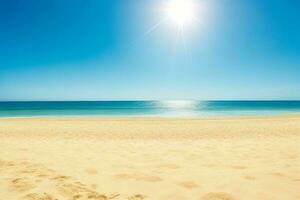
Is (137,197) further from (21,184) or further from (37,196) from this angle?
(21,184)

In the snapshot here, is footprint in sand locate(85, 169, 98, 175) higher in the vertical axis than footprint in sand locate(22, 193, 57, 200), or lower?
lower

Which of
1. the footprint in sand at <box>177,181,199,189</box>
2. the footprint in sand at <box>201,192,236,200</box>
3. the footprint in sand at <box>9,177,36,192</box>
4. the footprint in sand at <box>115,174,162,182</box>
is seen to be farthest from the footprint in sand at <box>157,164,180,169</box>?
the footprint in sand at <box>9,177,36,192</box>

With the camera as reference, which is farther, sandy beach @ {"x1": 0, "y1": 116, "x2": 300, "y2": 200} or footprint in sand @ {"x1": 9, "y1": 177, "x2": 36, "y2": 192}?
footprint in sand @ {"x1": 9, "y1": 177, "x2": 36, "y2": 192}

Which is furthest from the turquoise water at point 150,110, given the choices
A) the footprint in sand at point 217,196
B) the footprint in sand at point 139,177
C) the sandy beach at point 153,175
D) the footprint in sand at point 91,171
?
the footprint in sand at point 217,196

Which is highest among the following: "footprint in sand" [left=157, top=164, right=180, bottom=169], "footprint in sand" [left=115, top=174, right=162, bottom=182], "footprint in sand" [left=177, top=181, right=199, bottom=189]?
"footprint in sand" [left=177, top=181, right=199, bottom=189]

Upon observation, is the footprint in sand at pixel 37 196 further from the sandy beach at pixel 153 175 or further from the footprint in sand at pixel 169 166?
the footprint in sand at pixel 169 166

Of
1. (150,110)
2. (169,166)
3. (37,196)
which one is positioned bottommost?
(150,110)

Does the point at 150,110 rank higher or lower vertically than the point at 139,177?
lower

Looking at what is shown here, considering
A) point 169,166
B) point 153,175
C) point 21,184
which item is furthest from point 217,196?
point 21,184

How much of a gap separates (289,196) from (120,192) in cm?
283

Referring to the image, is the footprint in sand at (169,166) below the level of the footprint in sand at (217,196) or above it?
below

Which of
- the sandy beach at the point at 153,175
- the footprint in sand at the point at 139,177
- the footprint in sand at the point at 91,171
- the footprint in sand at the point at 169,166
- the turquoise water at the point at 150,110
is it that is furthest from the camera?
the turquoise water at the point at 150,110

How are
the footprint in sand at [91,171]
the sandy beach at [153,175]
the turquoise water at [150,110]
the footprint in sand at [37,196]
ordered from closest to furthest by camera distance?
1. the footprint in sand at [37,196]
2. the sandy beach at [153,175]
3. the footprint in sand at [91,171]
4. the turquoise water at [150,110]

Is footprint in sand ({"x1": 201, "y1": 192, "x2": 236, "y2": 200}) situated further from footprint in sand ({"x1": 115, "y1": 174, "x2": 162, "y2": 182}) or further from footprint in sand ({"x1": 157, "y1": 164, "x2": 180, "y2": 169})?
footprint in sand ({"x1": 157, "y1": 164, "x2": 180, "y2": 169})
